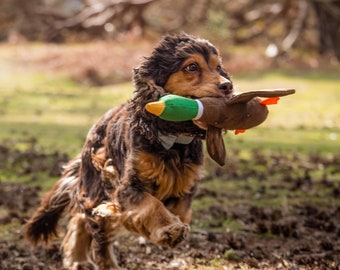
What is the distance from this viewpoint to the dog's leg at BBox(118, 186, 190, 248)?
534 centimetres

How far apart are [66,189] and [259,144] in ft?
25.8

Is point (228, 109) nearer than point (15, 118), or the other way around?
point (228, 109)

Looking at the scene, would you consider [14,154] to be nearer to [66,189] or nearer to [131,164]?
[66,189]

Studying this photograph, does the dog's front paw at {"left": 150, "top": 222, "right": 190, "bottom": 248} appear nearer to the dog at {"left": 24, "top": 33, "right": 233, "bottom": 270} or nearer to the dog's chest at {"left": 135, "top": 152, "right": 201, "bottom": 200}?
the dog at {"left": 24, "top": 33, "right": 233, "bottom": 270}

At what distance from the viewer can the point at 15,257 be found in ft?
23.4

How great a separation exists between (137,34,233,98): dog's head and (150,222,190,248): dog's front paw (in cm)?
96

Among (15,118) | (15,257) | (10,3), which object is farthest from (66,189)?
(10,3)

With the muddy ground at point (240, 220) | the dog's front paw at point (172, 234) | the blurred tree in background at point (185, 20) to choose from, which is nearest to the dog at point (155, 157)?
the dog's front paw at point (172, 234)

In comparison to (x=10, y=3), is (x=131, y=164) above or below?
below

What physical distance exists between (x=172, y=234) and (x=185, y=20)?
27404mm

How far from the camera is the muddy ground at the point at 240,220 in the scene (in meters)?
6.85

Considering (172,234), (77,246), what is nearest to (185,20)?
(77,246)

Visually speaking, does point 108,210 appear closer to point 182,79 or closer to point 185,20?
point 182,79

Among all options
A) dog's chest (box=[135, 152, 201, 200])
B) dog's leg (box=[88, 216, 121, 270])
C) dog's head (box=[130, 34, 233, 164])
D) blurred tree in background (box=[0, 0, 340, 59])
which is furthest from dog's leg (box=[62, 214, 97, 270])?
blurred tree in background (box=[0, 0, 340, 59])
